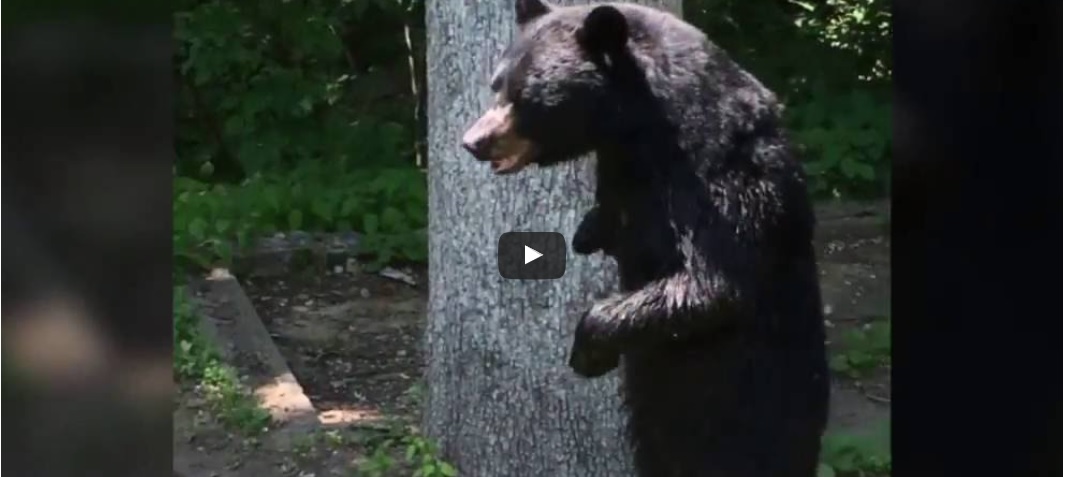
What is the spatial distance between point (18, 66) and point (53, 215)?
0.74 ft

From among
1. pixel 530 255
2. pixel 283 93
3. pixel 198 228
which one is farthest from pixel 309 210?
pixel 530 255

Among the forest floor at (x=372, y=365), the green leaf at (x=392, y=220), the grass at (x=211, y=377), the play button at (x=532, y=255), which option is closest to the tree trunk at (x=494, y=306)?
the play button at (x=532, y=255)

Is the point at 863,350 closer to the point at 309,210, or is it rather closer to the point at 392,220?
the point at 392,220

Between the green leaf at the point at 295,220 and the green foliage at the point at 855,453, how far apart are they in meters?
1.22

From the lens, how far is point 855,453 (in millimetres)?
2611

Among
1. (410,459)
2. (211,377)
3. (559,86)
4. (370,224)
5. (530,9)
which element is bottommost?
(410,459)

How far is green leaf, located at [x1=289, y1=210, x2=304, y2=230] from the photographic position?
129 inches

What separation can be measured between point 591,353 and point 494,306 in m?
0.25

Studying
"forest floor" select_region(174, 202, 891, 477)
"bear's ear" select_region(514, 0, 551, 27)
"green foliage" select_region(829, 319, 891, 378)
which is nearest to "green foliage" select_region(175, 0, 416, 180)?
"forest floor" select_region(174, 202, 891, 477)

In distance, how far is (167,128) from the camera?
95.3 inches

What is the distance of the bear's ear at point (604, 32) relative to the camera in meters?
2.29

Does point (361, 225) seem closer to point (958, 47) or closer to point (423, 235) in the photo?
point (423, 235)

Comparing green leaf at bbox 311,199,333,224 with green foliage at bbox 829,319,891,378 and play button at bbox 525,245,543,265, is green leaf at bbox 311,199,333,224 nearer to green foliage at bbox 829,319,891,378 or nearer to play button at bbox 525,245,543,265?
play button at bbox 525,245,543,265

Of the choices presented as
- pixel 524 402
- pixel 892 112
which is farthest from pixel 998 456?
pixel 524 402
